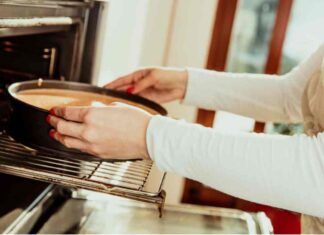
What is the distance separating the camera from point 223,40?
7.20ft

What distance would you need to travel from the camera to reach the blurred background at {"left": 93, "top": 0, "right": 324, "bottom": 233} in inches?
81.0

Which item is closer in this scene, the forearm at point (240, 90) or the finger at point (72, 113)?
the finger at point (72, 113)

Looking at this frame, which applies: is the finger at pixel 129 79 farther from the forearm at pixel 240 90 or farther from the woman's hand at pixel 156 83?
the forearm at pixel 240 90

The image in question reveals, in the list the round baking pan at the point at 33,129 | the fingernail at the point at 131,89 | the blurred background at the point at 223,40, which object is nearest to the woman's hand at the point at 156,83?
the fingernail at the point at 131,89

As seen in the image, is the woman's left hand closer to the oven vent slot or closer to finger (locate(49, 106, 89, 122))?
finger (locate(49, 106, 89, 122))

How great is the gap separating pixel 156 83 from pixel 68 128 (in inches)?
18.1

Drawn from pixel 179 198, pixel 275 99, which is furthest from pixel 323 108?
pixel 179 198

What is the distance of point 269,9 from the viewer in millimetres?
2184

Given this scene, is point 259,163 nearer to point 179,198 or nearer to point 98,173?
point 98,173

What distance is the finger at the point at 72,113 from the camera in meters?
0.67

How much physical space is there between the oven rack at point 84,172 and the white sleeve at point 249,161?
5 centimetres

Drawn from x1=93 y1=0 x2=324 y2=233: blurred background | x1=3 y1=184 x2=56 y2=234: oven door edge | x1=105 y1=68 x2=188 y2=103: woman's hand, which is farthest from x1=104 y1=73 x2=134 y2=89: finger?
x1=93 y1=0 x2=324 y2=233: blurred background

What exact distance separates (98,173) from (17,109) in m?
0.17

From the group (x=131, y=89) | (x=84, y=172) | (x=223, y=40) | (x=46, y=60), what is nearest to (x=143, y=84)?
(x=131, y=89)
